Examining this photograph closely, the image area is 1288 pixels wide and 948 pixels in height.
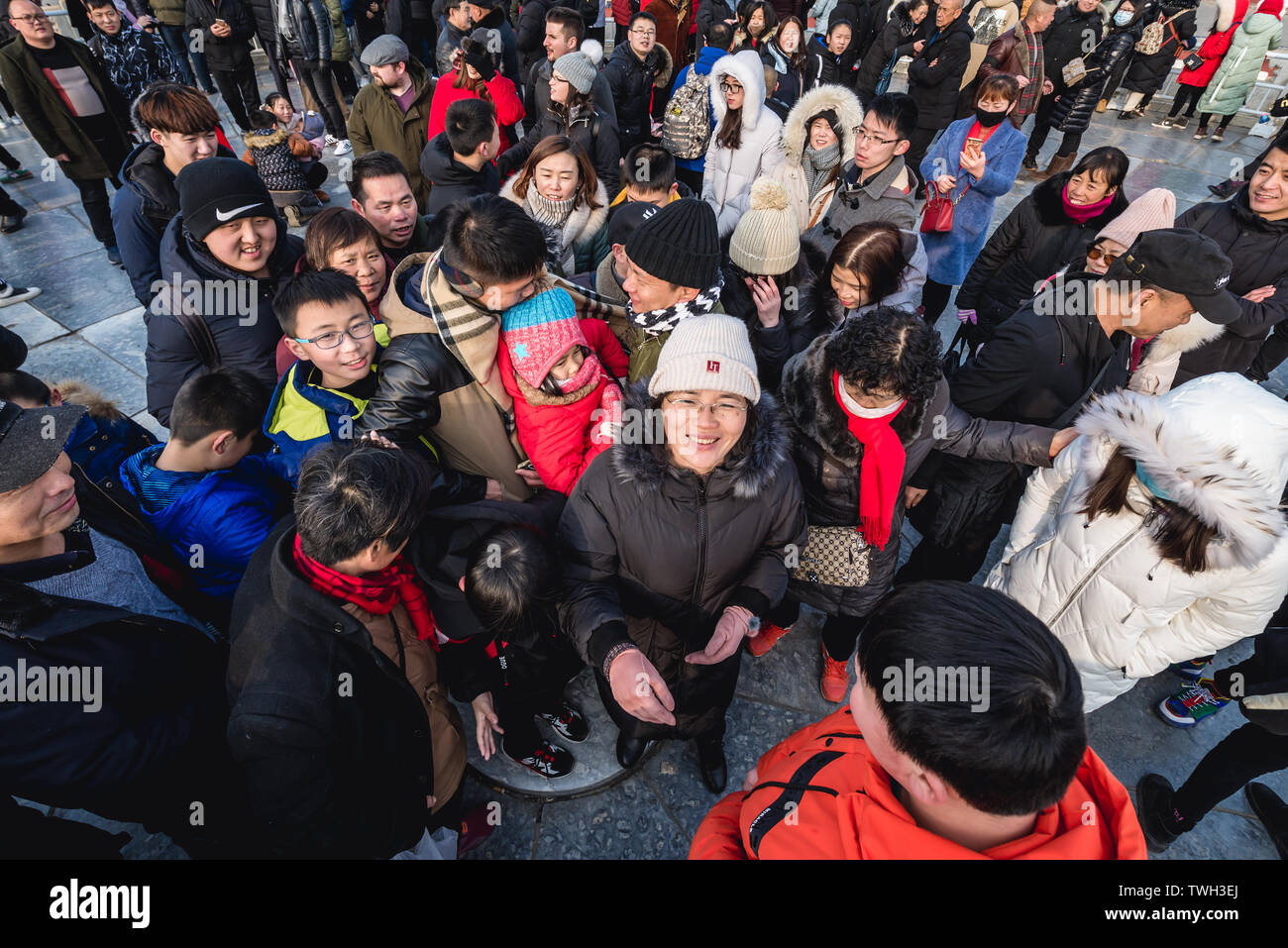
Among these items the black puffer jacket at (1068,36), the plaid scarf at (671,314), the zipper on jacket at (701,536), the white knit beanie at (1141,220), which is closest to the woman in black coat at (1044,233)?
the white knit beanie at (1141,220)

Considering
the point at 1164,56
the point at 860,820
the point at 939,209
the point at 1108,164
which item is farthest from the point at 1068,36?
the point at 860,820

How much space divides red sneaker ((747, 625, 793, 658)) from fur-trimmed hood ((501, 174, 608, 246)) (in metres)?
2.54

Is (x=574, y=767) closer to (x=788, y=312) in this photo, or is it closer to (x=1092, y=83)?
(x=788, y=312)

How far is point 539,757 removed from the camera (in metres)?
→ 2.71

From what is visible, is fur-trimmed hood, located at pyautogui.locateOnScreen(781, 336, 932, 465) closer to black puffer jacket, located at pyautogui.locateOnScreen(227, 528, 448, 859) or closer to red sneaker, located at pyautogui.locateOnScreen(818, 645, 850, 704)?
red sneaker, located at pyautogui.locateOnScreen(818, 645, 850, 704)

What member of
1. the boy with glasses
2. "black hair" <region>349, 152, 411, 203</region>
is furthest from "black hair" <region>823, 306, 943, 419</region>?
"black hair" <region>349, 152, 411, 203</region>

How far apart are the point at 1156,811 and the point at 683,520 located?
2.61m

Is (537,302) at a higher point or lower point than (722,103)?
lower

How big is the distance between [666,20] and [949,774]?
29.9ft

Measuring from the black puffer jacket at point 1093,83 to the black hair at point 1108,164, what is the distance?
18.2 ft

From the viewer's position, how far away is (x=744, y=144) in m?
4.59

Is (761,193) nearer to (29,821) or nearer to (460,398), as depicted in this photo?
(460,398)


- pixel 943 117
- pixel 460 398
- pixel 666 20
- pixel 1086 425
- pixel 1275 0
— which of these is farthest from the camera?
pixel 1275 0

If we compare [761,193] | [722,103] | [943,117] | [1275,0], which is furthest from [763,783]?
Answer: [1275,0]
